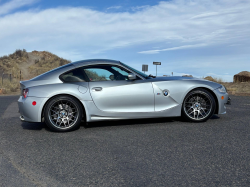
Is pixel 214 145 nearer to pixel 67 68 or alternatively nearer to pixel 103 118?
pixel 103 118

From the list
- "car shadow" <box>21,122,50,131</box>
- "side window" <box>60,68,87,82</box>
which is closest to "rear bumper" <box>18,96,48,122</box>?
"car shadow" <box>21,122,50,131</box>

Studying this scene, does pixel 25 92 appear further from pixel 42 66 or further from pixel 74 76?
pixel 42 66

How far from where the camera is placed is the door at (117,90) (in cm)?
605

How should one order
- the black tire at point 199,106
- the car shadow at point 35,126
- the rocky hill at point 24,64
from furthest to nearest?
1. the rocky hill at point 24,64
2. the black tire at point 199,106
3. the car shadow at point 35,126

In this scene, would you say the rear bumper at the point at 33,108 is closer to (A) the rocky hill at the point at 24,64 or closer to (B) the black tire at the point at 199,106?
(B) the black tire at the point at 199,106

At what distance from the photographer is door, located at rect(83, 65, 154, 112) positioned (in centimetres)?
605

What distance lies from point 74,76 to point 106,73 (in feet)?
2.27

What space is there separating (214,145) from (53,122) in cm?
314

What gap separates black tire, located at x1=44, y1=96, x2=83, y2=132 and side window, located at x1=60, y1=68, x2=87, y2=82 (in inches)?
17.7

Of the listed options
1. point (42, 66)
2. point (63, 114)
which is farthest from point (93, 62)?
point (42, 66)

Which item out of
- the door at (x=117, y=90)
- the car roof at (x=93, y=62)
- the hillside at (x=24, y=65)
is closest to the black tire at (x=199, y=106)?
the door at (x=117, y=90)

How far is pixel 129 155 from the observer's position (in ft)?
13.6

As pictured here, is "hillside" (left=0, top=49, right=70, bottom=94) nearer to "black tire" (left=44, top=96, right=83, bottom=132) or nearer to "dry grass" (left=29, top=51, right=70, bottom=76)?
"dry grass" (left=29, top=51, right=70, bottom=76)

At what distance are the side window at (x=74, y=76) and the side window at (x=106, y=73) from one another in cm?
13
